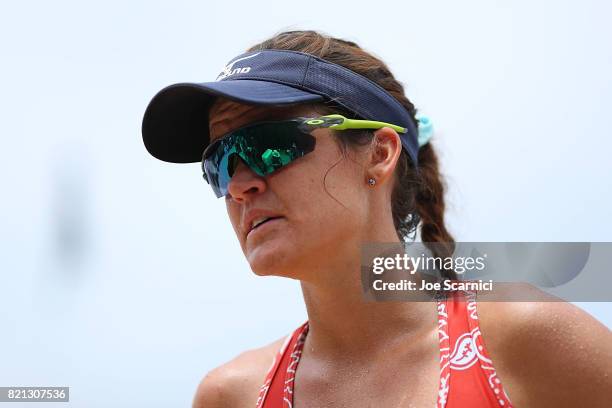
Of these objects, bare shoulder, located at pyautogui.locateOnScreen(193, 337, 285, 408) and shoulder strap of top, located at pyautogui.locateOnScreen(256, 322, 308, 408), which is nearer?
shoulder strap of top, located at pyautogui.locateOnScreen(256, 322, 308, 408)

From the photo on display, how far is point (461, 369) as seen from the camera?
100 inches

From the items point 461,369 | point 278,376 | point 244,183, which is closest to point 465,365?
point 461,369

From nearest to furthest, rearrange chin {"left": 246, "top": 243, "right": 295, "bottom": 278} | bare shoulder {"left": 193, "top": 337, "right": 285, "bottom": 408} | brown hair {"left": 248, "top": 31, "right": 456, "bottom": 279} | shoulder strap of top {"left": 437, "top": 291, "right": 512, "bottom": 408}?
shoulder strap of top {"left": 437, "top": 291, "right": 512, "bottom": 408} < chin {"left": 246, "top": 243, "right": 295, "bottom": 278} < brown hair {"left": 248, "top": 31, "right": 456, "bottom": 279} < bare shoulder {"left": 193, "top": 337, "right": 285, "bottom": 408}

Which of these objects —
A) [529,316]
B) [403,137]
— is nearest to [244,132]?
[403,137]

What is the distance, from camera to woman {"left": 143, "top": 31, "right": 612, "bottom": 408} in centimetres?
252

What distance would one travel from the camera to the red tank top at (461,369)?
96.9 inches

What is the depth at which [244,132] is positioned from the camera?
2.83m

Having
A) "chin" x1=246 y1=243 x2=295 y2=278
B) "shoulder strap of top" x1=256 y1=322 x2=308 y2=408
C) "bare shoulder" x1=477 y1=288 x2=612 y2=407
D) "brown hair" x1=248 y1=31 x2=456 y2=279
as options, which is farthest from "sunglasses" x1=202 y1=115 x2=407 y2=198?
"bare shoulder" x1=477 y1=288 x2=612 y2=407

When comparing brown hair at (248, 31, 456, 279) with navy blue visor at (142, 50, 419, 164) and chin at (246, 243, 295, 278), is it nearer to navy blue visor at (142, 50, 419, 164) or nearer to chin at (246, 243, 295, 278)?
navy blue visor at (142, 50, 419, 164)

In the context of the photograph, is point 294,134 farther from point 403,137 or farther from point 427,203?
point 427,203

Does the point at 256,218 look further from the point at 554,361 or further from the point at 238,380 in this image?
the point at 554,361

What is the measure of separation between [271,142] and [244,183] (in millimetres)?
191

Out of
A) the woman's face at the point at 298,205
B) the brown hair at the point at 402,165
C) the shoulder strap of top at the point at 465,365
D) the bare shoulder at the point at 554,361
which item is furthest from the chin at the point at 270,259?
the bare shoulder at the point at 554,361

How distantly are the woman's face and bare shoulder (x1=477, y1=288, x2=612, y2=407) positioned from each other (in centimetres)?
74
